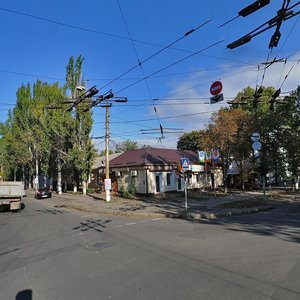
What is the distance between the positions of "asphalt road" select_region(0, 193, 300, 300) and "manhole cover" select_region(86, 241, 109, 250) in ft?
0.11

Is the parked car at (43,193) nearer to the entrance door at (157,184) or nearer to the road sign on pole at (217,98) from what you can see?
the entrance door at (157,184)

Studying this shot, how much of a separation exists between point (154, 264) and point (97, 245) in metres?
3.23

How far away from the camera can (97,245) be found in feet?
34.9

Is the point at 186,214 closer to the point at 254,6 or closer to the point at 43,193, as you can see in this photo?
the point at 254,6

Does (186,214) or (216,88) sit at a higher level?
(216,88)

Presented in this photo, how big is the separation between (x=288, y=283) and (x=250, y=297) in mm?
1087

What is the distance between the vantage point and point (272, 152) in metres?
34.8

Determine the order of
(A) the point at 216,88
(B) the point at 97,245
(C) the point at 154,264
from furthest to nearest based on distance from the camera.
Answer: (A) the point at 216,88, (B) the point at 97,245, (C) the point at 154,264

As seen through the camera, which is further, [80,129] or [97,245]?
[80,129]

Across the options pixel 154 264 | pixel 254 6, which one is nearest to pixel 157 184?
pixel 154 264

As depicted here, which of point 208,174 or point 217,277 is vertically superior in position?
point 208,174

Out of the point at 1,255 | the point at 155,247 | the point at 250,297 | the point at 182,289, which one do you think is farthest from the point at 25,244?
the point at 250,297

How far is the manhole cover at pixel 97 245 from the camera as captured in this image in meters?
10.2

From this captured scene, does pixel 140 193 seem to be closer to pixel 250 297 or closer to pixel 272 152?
pixel 272 152
